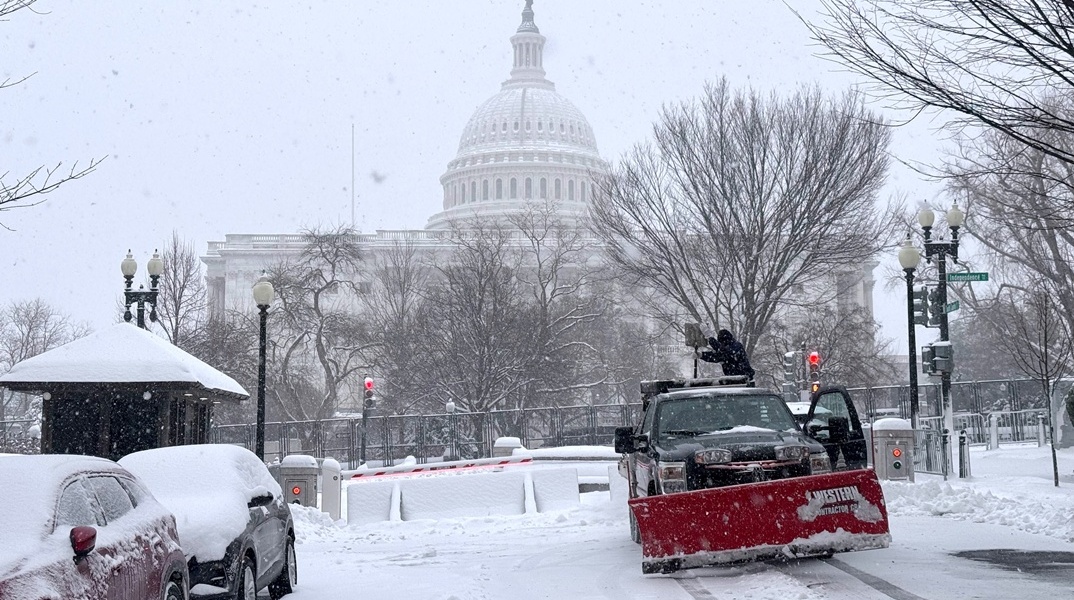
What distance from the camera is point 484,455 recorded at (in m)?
40.1

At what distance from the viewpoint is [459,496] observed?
2202 centimetres

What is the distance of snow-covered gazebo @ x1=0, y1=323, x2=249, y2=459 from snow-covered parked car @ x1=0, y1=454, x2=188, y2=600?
10.5 m

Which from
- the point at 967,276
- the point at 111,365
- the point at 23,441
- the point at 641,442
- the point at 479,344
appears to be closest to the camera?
the point at 641,442

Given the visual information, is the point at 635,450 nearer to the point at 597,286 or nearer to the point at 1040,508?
the point at 1040,508

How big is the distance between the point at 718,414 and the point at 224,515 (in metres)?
5.82

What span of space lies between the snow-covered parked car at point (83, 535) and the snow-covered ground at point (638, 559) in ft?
9.33

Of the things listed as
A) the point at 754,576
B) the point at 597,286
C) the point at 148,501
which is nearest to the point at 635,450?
the point at 754,576

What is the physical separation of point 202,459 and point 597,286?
54.4 m

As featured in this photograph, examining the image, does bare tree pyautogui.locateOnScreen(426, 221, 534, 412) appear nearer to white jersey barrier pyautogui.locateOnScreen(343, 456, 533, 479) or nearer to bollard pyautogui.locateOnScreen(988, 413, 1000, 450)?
bollard pyautogui.locateOnScreen(988, 413, 1000, 450)

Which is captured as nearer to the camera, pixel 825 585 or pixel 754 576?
pixel 825 585

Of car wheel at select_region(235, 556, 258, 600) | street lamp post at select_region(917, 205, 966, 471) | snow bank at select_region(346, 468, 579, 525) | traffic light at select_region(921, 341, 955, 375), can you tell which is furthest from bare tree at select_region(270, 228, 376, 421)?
car wheel at select_region(235, 556, 258, 600)

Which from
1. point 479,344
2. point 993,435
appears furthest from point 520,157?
point 993,435

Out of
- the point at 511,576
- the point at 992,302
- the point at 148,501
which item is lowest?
the point at 511,576

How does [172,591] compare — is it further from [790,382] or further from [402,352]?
[402,352]
